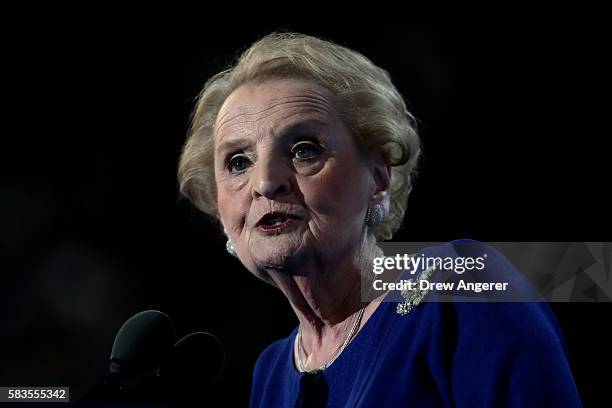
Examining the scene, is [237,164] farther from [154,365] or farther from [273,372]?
[273,372]

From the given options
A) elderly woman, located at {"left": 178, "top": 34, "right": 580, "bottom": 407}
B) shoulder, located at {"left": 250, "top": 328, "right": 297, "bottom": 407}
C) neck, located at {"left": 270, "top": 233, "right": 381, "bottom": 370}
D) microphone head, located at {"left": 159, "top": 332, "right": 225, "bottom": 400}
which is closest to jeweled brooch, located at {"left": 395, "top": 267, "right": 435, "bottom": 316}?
elderly woman, located at {"left": 178, "top": 34, "right": 580, "bottom": 407}

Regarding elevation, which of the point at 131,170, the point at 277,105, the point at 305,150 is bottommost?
the point at 305,150

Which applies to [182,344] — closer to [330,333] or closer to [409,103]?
[330,333]

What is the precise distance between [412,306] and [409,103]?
123 cm

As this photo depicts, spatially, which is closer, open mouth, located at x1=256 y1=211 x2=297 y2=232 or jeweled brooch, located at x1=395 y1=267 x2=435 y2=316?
jeweled brooch, located at x1=395 y1=267 x2=435 y2=316

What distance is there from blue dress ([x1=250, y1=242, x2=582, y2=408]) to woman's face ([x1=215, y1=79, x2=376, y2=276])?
215mm

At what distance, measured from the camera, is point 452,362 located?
1227 mm

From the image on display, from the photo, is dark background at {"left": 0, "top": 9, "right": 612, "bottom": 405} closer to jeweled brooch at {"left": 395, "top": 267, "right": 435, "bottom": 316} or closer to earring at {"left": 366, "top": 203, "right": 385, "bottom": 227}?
earring at {"left": 366, "top": 203, "right": 385, "bottom": 227}

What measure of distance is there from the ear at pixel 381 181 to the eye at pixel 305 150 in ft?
0.62

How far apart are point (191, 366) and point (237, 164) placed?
516 millimetres

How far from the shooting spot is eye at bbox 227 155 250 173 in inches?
63.2

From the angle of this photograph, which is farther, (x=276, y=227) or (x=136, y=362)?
(x=276, y=227)

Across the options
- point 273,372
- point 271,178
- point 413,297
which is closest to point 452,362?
point 413,297

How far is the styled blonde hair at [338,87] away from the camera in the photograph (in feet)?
5.38
